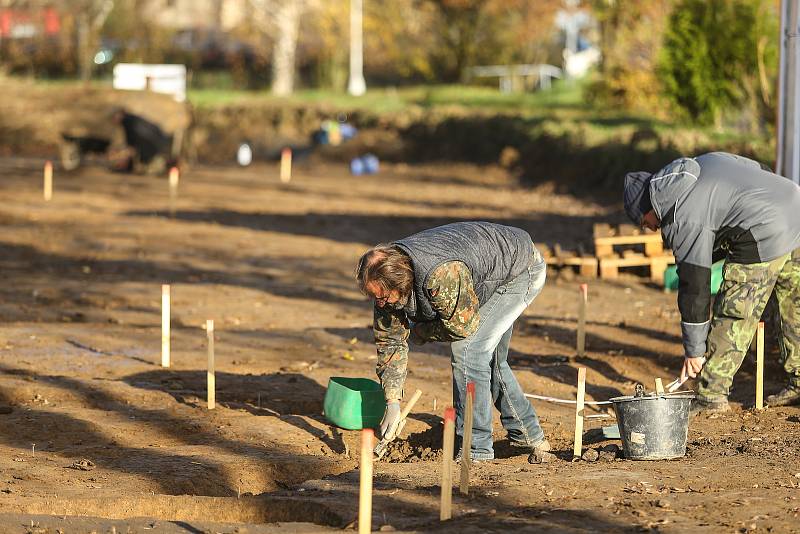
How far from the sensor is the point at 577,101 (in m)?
34.3

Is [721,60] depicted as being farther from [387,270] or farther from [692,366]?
[387,270]

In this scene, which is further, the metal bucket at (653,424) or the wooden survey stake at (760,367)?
the wooden survey stake at (760,367)

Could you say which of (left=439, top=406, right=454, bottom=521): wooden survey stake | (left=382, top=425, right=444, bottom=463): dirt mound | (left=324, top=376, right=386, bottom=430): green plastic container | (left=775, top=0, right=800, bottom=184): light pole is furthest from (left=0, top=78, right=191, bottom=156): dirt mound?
(left=439, top=406, right=454, bottom=521): wooden survey stake

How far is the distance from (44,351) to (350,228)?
9.23 metres

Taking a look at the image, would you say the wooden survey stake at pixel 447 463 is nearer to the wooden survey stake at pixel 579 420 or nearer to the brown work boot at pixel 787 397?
the wooden survey stake at pixel 579 420

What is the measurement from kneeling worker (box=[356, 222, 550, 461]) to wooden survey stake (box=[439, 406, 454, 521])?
822mm

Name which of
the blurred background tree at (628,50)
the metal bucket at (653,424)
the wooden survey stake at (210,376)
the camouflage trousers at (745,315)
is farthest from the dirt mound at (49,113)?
the metal bucket at (653,424)

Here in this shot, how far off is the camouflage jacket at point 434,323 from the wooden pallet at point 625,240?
748cm

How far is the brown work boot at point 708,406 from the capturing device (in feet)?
26.5

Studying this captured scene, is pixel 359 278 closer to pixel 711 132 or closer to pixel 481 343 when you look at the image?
pixel 481 343

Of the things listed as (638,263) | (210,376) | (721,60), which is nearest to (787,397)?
(210,376)

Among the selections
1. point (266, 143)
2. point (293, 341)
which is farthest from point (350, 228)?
point (266, 143)

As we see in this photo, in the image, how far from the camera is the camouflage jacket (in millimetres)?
6133

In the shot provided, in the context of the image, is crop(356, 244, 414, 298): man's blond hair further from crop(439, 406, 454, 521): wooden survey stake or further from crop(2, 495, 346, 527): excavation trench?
crop(2, 495, 346, 527): excavation trench
